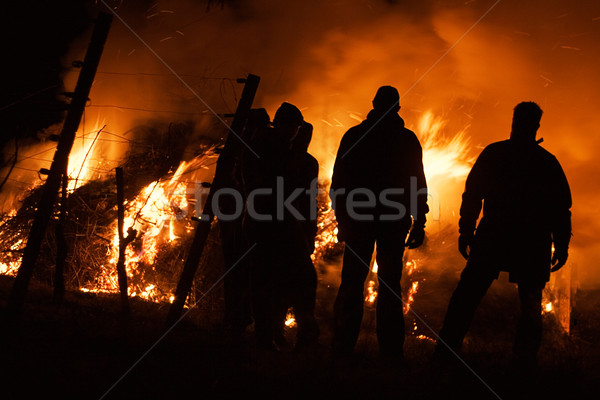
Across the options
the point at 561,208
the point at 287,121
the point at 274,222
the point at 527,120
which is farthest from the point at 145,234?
the point at 561,208

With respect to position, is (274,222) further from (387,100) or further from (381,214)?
(387,100)

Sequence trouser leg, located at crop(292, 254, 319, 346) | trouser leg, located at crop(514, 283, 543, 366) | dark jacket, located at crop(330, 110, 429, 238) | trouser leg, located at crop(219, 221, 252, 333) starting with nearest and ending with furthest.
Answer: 1. trouser leg, located at crop(514, 283, 543, 366)
2. dark jacket, located at crop(330, 110, 429, 238)
3. trouser leg, located at crop(292, 254, 319, 346)
4. trouser leg, located at crop(219, 221, 252, 333)

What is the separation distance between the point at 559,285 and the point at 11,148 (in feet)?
48.0

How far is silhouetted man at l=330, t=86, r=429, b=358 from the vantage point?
14.2 feet

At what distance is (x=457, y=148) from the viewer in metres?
11.9

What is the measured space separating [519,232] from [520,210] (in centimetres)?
19

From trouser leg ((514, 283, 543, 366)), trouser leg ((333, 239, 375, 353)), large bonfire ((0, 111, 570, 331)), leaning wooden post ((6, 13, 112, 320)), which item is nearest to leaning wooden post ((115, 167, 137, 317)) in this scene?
leaning wooden post ((6, 13, 112, 320))

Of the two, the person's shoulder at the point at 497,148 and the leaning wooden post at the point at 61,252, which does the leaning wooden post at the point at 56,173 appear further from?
the person's shoulder at the point at 497,148

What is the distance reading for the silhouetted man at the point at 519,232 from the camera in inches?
165

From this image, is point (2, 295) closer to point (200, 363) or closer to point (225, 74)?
point (200, 363)

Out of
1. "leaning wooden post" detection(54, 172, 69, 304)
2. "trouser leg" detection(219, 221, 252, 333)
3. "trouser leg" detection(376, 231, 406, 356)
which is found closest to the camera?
"trouser leg" detection(376, 231, 406, 356)

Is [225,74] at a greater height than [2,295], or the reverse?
[225,74]

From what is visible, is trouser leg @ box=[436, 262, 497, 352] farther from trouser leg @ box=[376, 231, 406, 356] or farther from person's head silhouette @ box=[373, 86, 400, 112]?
person's head silhouette @ box=[373, 86, 400, 112]

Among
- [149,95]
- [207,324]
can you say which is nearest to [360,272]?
[207,324]
